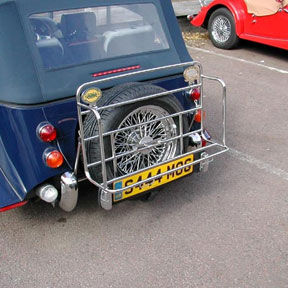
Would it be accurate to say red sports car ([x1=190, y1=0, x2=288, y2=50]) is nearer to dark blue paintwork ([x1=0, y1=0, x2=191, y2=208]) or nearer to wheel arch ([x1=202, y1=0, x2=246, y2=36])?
wheel arch ([x1=202, y1=0, x2=246, y2=36])

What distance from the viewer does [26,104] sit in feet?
8.97

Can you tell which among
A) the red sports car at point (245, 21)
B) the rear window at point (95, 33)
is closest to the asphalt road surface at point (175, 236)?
the rear window at point (95, 33)

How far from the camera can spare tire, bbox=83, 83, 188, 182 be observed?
9.13 ft

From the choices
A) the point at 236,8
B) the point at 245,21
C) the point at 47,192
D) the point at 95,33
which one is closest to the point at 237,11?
the point at 236,8

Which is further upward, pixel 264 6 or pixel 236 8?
pixel 264 6

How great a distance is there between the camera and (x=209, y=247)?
3041 mm

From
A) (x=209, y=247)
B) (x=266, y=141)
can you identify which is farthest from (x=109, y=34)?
(x=266, y=141)

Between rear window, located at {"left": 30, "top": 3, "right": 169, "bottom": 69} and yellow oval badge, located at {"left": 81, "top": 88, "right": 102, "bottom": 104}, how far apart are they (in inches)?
19.6

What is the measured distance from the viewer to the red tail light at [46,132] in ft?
9.02

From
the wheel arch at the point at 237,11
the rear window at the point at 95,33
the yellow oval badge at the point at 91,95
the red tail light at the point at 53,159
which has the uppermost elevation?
the rear window at the point at 95,33

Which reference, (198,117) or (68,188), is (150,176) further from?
(198,117)

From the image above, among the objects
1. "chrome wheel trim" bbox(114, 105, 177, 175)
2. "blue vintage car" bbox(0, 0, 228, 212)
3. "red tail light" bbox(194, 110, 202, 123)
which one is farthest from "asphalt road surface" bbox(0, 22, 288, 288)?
"red tail light" bbox(194, 110, 202, 123)

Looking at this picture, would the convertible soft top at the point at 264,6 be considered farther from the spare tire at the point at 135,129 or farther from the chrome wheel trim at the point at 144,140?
the chrome wheel trim at the point at 144,140

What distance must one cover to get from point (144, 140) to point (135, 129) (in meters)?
0.11
